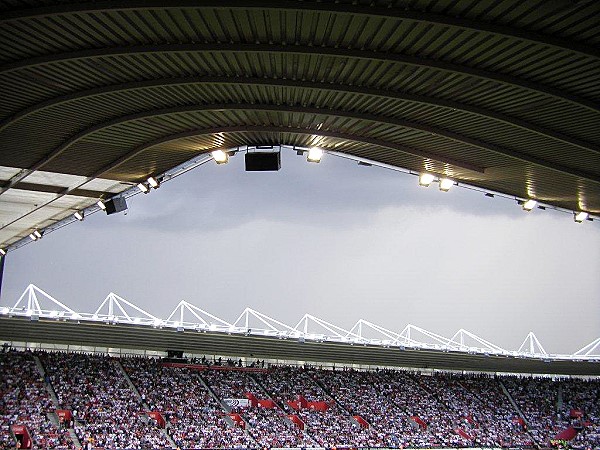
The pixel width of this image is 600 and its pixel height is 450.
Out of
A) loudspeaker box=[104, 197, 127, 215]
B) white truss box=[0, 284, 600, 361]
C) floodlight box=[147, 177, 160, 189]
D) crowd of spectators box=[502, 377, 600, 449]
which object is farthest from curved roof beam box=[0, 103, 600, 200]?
crowd of spectators box=[502, 377, 600, 449]

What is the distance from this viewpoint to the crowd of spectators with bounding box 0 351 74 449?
32.6 meters

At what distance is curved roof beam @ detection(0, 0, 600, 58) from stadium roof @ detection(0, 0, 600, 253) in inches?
1.1

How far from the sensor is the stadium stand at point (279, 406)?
36.2 m

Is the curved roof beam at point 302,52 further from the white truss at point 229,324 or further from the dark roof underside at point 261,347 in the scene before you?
the dark roof underside at point 261,347

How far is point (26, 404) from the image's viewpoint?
116 ft

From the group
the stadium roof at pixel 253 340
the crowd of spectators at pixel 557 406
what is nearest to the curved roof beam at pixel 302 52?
the stadium roof at pixel 253 340

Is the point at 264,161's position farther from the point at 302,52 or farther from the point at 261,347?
the point at 261,347

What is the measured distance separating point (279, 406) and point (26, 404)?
Answer: 15101 mm

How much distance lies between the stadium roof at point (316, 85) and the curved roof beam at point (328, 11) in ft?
0.09

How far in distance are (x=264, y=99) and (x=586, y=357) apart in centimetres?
3861

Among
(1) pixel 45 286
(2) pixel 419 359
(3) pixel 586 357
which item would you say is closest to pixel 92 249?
(1) pixel 45 286

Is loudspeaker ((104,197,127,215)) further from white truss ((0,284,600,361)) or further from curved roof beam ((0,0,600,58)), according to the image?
curved roof beam ((0,0,600,58))

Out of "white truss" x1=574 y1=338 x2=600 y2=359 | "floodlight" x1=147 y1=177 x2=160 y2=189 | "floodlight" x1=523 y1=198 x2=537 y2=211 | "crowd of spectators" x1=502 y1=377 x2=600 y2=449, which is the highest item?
"floodlight" x1=147 y1=177 x2=160 y2=189

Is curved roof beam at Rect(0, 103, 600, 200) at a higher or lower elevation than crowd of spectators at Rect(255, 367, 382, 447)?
higher
